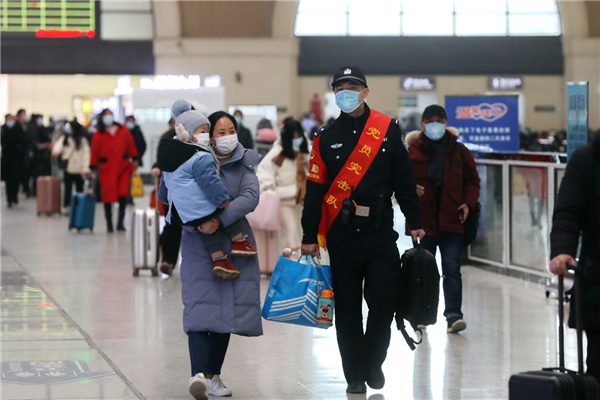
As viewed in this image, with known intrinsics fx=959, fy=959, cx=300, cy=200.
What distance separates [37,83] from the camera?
43375mm

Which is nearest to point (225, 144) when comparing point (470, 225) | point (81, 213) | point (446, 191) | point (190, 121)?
point (190, 121)

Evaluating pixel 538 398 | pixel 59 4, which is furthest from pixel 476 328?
pixel 59 4

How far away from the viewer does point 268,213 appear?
10164mm

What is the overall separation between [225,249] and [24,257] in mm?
7607

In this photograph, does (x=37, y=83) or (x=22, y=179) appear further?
(x=37, y=83)

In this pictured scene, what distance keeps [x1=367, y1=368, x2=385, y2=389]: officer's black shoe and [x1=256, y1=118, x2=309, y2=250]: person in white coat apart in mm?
4446

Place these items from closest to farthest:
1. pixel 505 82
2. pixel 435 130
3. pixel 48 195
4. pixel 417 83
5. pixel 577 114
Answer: pixel 435 130 → pixel 577 114 → pixel 48 195 → pixel 417 83 → pixel 505 82

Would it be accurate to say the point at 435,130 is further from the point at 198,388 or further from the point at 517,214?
the point at 517,214

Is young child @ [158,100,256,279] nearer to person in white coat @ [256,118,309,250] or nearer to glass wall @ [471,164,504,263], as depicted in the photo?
person in white coat @ [256,118,309,250]

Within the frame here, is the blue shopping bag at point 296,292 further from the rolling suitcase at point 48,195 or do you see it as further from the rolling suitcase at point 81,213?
the rolling suitcase at point 48,195

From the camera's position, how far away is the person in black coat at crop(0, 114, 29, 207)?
20672mm

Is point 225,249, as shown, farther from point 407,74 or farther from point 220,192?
point 407,74

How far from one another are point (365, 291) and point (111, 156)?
33.0 feet

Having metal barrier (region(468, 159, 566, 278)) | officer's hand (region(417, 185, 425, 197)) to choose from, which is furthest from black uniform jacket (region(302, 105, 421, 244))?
metal barrier (region(468, 159, 566, 278))
